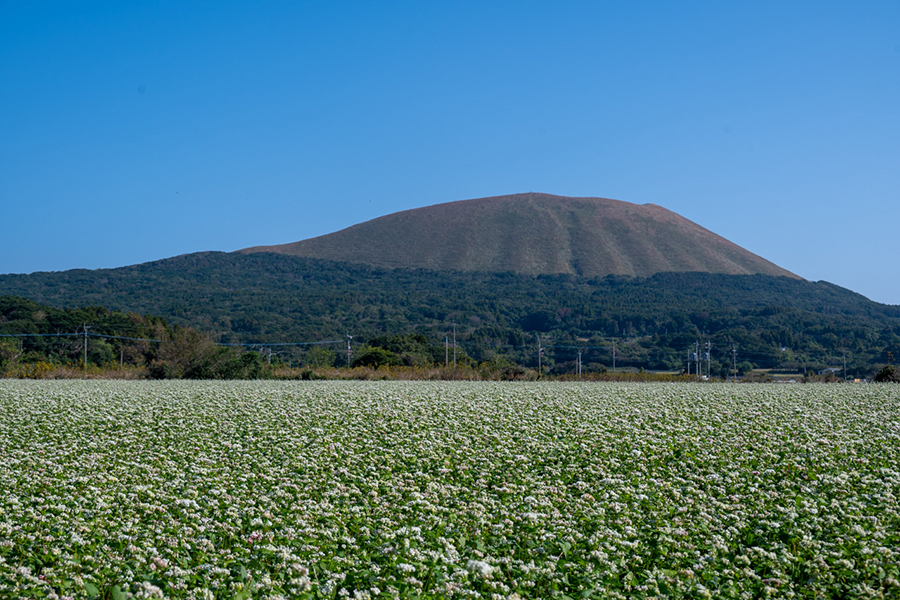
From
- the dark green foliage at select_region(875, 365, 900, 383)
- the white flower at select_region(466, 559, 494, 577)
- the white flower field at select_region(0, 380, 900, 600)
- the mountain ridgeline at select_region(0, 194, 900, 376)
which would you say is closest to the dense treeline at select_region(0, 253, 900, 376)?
the mountain ridgeline at select_region(0, 194, 900, 376)

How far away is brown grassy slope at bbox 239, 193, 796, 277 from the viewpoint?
134 metres

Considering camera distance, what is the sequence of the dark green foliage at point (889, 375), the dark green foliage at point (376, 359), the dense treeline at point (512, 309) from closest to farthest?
the dark green foliage at point (889, 375), the dark green foliage at point (376, 359), the dense treeline at point (512, 309)

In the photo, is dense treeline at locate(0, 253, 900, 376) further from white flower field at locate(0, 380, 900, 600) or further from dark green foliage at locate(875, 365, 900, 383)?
white flower field at locate(0, 380, 900, 600)

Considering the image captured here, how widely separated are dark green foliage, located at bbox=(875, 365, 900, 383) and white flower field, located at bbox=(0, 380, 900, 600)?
71.5 ft

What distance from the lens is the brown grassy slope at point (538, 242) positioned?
440ft

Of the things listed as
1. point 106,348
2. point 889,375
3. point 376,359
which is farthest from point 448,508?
point 106,348

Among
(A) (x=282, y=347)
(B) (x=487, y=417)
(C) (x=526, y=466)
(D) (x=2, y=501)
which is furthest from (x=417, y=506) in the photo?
(A) (x=282, y=347)

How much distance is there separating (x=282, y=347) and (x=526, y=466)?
2714 inches

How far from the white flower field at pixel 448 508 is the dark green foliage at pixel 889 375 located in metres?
21.8

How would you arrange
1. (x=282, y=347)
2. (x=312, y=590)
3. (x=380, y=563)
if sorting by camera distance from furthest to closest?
(x=282, y=347)
(x=380, y=563)
(x=312, y=590)

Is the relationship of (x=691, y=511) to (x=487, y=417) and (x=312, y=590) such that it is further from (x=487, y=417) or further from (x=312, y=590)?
(x=487, y=417)

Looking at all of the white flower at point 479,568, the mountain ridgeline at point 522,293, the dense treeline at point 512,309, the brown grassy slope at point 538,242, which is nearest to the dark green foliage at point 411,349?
the dense treeline at point 512,309

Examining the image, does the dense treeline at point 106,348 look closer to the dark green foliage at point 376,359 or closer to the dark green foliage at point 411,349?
the dark green foliage at point 376,359

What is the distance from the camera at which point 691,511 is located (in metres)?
7.46
